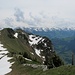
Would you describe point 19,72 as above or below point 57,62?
above

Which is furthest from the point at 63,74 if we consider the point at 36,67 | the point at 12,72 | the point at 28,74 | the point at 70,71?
the point at 12,72

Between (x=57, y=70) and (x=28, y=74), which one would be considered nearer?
(x=57, y=70)

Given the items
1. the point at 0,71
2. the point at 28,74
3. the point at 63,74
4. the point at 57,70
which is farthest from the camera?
the point at 0,71

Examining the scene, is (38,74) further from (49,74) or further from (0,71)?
(0,71)

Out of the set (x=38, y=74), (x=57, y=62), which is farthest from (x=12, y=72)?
(x=57, y=62)

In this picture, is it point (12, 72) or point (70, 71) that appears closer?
point (70, 71)

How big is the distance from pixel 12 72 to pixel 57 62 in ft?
136

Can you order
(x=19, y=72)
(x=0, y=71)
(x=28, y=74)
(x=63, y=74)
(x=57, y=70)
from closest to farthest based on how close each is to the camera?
(x=63, y=74) → (x=57, y=70) → (x=28, y=74) → (x=19, y=72) → (x=0, y=71)

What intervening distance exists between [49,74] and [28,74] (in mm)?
7945

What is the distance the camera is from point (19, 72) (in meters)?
54.1

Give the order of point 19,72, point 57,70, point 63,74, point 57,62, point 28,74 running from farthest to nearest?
point 57,62 → point 19,72 → point 28,74 → point 57,70 → point 63,74

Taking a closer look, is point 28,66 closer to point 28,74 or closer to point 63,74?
point 28,74

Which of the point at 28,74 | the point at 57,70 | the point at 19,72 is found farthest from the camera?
the point at 19,72

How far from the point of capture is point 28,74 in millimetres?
49625
